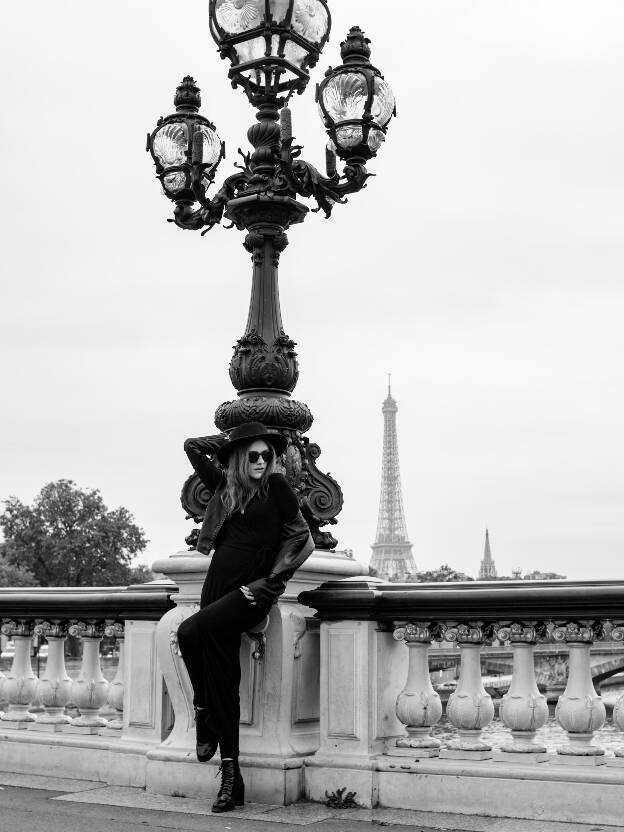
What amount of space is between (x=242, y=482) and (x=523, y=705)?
1.97 metres

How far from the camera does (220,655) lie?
265 inches

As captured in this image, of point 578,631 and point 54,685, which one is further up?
point 578,631

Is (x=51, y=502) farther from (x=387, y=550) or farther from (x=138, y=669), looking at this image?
(x=138, y=669)

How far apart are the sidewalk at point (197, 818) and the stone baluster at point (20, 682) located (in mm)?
1352

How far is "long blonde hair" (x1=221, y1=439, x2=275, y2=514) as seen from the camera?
22.7ft

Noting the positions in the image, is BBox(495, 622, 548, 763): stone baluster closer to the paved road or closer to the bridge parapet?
the bridge parapet

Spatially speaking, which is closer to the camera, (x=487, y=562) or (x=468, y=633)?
(x=468, y=633)

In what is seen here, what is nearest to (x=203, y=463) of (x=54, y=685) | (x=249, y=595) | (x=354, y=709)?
(x=249, y=595)

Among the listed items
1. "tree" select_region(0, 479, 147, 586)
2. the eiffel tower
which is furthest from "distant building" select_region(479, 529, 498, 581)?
"tree" select_region(0, 479, 147, 586)

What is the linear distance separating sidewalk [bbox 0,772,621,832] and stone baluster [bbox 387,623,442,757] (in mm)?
408

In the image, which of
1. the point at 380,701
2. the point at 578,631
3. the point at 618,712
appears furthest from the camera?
the point at 380,701

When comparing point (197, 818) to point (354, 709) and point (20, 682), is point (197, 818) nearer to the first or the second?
point (354, 709)

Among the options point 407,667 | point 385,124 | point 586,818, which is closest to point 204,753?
point 407,667

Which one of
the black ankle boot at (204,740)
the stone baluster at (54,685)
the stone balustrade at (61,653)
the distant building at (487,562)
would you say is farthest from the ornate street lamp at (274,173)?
the distant building at (487,562)
